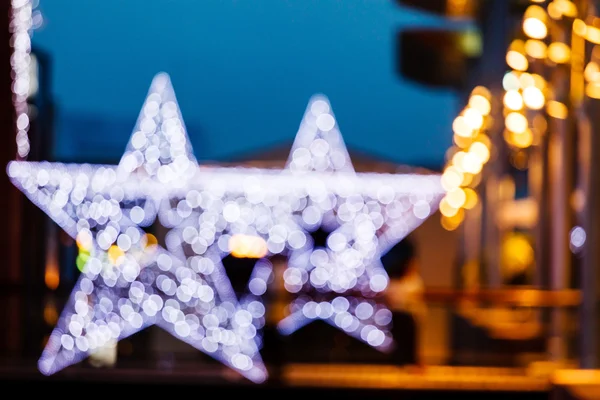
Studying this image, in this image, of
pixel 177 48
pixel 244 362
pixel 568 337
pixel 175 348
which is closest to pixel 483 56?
pixel 177 48

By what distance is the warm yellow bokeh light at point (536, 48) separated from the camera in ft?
16.1

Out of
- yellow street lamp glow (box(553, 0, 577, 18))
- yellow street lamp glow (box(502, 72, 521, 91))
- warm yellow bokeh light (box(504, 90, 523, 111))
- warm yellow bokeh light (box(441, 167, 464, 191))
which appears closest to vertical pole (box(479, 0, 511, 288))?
warm yellow bokeh light (box(441, 167, 464, 191))

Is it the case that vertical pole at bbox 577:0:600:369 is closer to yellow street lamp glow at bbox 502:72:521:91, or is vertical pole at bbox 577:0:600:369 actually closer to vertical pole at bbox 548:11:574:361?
vertical pole at bbox 548:11:574:361

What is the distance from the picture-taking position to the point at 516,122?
6539 mm

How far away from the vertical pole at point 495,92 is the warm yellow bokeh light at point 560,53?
4.34 meters

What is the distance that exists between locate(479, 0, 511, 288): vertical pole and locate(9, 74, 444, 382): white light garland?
137cm

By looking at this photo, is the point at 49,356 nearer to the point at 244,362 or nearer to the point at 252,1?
the point at 244,362

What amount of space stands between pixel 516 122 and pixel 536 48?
5.11ft

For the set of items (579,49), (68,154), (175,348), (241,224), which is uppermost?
(579,49)

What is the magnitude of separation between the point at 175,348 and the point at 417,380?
2.11 m

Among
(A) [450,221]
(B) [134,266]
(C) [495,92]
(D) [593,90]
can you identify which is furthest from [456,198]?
(D) [593,90]

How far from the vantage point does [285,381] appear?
4574mm

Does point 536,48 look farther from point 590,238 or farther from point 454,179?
point 454,179

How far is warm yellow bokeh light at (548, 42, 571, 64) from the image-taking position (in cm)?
459
